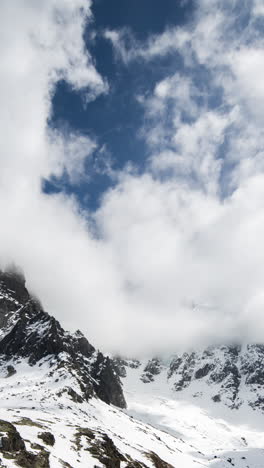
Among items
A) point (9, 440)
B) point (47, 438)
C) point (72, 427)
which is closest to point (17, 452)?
point (9, 440)

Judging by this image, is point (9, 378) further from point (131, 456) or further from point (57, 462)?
point (57, 462)

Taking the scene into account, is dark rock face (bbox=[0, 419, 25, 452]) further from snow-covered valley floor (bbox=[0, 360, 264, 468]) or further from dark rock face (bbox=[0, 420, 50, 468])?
snow-covered valley floor (bbox=[0, 360, 264, 468])

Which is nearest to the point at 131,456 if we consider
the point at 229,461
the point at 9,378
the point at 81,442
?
the point at 81,442

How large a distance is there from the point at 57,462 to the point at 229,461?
348 ft

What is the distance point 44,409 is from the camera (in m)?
130

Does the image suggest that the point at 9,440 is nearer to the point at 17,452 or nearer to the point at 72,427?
the point at 17,452

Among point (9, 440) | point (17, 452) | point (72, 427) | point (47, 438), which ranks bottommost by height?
point (17, 452)

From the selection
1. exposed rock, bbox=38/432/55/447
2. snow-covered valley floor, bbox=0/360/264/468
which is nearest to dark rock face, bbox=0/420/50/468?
snow-covered valley floor, bbox=0/360/264/468

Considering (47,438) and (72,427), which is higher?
(72,427)

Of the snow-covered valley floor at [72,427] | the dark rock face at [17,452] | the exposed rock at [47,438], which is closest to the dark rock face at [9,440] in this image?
the dark rock face at [17,452]

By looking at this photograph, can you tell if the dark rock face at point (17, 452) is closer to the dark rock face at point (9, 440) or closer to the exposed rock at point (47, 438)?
the dark rock face at point (9, 440)

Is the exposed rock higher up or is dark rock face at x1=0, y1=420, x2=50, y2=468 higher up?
the exposed rock

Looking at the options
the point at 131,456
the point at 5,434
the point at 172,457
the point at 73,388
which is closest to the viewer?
the point at 5,434

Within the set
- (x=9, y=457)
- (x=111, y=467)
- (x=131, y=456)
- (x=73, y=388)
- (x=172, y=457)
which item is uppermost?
(x=73, y=388)
